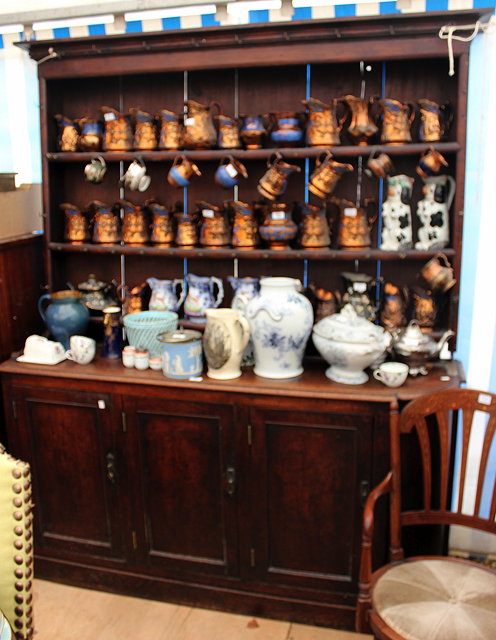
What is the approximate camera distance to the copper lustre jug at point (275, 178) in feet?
7.47

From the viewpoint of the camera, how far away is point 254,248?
2.44 m

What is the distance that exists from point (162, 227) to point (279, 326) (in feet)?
2.31

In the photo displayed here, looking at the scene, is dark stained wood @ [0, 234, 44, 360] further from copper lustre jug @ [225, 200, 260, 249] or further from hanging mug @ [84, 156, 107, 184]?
copper lustre jug @ [225, 200, 260, 249]

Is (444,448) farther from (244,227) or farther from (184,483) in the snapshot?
(244,227)

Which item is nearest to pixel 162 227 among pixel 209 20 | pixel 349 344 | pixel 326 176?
pixel 326 176

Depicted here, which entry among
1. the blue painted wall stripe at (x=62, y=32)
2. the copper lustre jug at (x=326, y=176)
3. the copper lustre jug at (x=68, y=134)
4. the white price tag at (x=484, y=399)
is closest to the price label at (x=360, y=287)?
the copper lustre jug at (x=326, y=176)

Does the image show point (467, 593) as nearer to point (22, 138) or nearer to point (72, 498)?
point (72, 498)

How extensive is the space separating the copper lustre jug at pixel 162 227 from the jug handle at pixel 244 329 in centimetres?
54

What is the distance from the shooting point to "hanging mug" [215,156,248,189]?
2.31m

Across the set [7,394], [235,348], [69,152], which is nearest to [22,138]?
[69,152]

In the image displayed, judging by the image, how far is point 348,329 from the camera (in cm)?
210

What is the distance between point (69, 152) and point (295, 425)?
1.38 meters

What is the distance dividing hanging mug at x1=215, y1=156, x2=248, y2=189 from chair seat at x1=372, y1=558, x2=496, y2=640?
4.52 feet

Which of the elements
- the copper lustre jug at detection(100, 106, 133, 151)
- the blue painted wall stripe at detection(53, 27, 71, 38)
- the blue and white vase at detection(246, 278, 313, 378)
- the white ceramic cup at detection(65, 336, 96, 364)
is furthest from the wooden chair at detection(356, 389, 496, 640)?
the blue painted wall stripe at detection(53, 27, 71, 38)
